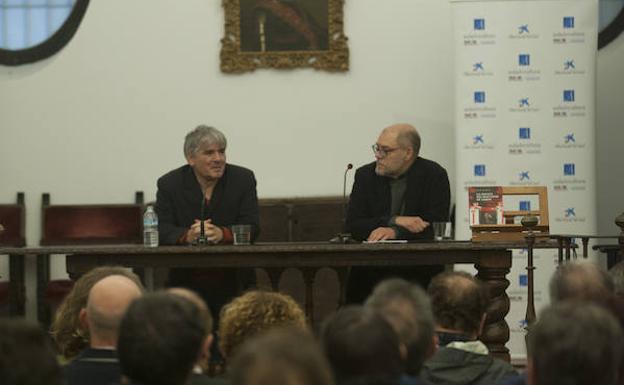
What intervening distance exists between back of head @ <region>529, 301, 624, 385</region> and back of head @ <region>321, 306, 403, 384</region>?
0.34m

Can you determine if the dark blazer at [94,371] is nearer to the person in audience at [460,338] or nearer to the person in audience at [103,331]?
the person in audience at [103,331]

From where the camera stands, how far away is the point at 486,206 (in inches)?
274

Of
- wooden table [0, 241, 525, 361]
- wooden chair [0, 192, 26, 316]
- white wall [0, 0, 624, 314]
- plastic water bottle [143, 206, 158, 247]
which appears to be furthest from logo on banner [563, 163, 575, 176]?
wooden chair [0, 192, 26, 316]

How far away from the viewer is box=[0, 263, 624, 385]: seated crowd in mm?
2482

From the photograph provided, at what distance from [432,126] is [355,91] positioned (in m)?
0.71

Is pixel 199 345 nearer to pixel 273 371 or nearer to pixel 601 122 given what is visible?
pixel 273 371

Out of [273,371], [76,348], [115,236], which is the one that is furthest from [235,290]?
[273,371]

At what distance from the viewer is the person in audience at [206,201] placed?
699 cm

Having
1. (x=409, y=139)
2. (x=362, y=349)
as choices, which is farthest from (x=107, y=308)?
(x=409, y=139)

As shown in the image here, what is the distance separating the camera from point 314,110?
10258 millimetres

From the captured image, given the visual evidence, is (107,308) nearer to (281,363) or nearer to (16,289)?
(281,363)

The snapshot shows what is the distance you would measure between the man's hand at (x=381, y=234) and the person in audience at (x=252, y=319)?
3.26 meters

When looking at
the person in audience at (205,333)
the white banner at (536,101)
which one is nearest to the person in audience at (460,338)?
the person in audience at (205,333)

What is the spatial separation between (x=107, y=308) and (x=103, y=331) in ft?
0.24
